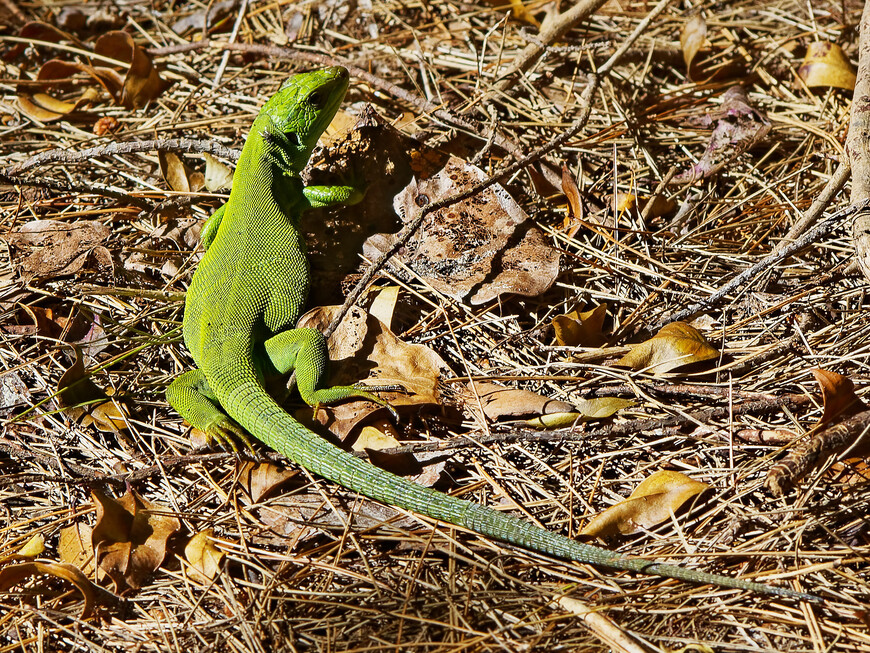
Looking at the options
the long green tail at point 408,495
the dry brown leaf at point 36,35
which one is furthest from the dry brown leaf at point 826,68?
the dry brown leaf at point 36,35

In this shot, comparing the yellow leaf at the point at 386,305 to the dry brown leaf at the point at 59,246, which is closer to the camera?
the yellow leaf at the point at 386,305

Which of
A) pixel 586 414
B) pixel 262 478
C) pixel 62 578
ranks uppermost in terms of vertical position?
pixel 586 414

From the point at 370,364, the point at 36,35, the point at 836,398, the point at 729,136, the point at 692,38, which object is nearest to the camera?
the point at 836,398

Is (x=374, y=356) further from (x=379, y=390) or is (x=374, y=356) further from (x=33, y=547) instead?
(x=33, y=547)

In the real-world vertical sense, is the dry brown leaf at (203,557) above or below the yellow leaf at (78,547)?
above

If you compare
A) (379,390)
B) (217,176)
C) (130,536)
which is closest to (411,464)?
(379,390)

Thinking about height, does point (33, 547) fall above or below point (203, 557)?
below

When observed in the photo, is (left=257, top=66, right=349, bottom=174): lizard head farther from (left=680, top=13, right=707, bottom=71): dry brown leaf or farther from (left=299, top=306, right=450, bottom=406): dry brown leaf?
(left=680, top=13, right=707, bottom=71): dry brown leaf

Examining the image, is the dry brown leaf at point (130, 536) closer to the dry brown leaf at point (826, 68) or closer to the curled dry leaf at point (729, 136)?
the curled dry leaf at point (729, 136)
